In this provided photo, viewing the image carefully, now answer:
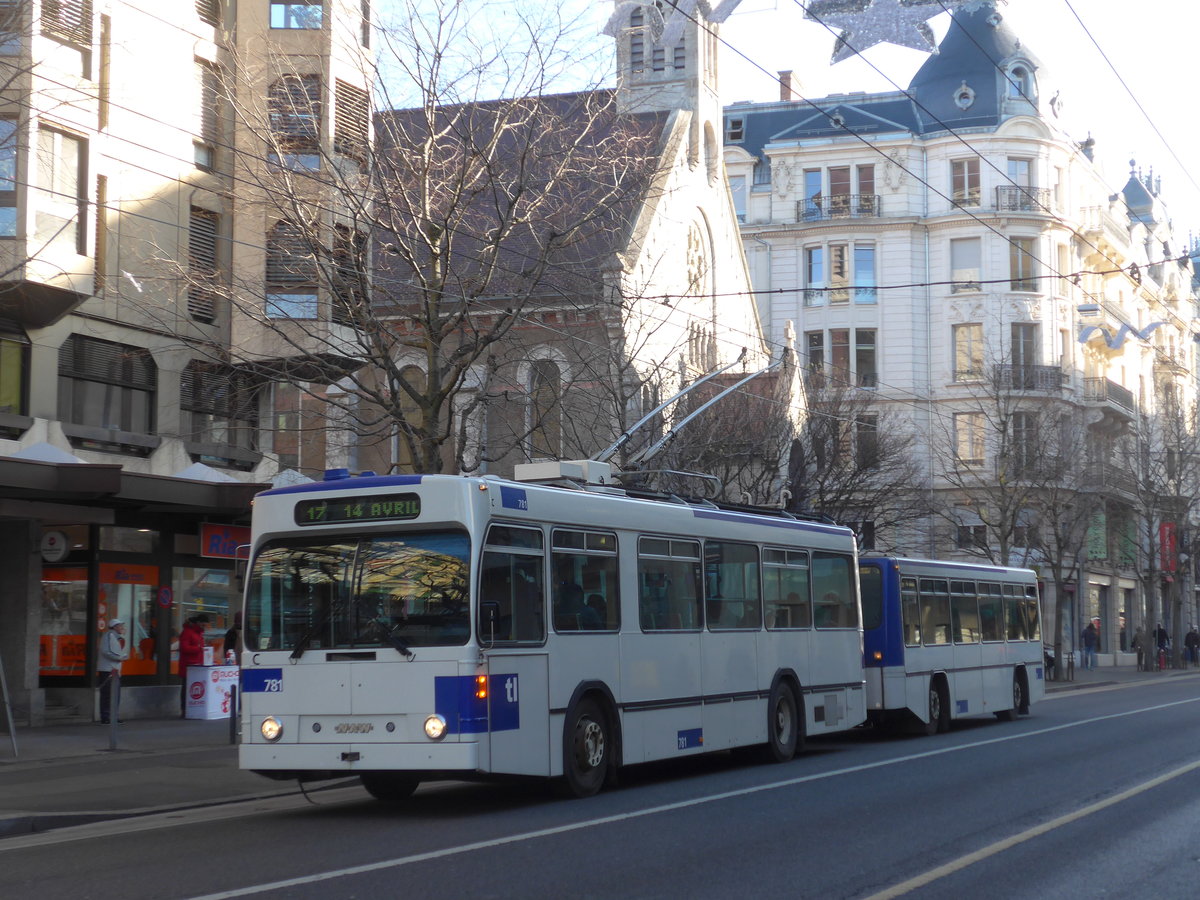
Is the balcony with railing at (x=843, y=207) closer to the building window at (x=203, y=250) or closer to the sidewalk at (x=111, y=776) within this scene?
the building window at (x=203, y=250)

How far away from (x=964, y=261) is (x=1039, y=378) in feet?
19.3

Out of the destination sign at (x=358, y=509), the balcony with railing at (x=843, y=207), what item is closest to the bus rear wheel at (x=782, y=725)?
the destination sign at (x=358, y=509)

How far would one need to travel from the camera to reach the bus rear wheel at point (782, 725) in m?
18.0

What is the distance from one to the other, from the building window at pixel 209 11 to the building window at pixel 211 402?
605cm

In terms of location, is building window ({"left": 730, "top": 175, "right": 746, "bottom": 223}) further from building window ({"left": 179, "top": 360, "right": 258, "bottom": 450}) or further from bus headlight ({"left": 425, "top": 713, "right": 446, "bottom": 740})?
bus headlight ({"left": 425, "top": 713, "right": 446, "bottom": 740})

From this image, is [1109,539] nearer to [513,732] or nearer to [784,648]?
[784,648]

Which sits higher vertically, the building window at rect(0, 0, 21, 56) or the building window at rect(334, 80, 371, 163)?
the building window at rect(334, 80, 371, 163)

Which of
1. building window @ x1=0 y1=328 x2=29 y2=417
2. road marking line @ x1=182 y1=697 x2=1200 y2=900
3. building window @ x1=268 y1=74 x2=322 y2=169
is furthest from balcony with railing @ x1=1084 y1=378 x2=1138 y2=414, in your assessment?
building window @ x1=0 y1=328 x2=29 y2=417

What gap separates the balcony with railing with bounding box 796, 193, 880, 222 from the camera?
199 ft

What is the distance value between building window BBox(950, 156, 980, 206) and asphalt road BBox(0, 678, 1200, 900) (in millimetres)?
45035

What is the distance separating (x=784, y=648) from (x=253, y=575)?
740 cm

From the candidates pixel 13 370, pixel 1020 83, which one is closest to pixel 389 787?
pixel 13 370

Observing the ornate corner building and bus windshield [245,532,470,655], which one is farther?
the ornate corner building

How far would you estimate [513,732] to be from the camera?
12898 millimetres
